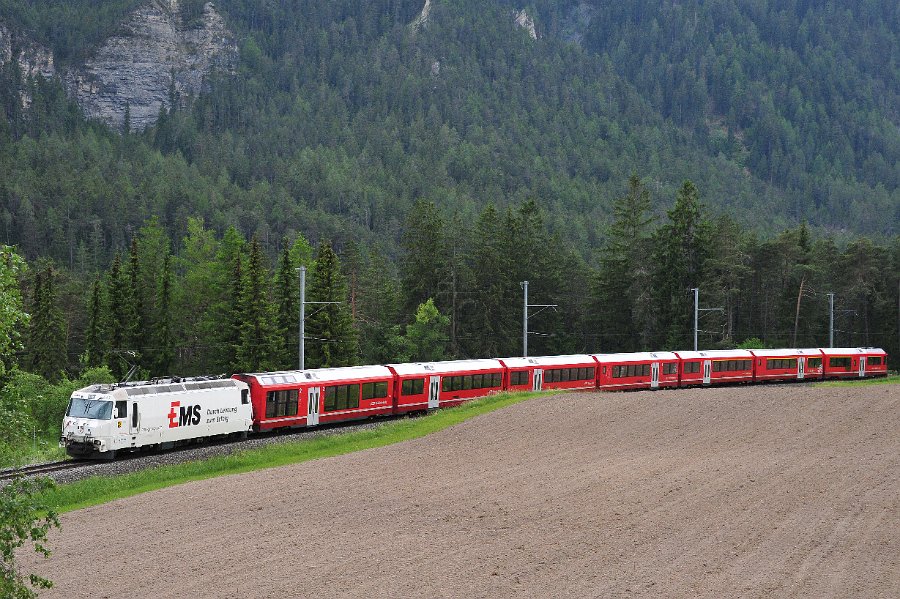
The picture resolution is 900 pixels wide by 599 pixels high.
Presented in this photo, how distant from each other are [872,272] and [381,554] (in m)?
A: 103

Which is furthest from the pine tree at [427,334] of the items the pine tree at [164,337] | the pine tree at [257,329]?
the pine tree at [164,337]

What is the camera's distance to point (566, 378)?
221 feet

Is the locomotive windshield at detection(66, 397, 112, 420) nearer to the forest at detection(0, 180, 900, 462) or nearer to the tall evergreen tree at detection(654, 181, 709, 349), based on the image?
the forest at detection(0, 180, 900, 462)

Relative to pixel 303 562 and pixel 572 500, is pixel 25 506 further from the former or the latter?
pixel 572 500

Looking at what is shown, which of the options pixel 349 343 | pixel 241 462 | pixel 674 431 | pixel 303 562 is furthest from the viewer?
pixel 349 343

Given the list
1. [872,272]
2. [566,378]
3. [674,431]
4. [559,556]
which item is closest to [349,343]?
[566,378]

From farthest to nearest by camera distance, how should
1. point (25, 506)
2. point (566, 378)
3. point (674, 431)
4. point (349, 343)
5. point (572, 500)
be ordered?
point (349, 343)
point (566, 378)
point (674, 431)
point (572, 500)
point (25, 506)

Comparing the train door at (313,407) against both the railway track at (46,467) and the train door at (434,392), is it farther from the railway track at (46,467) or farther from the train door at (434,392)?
the railway track at (46,467)

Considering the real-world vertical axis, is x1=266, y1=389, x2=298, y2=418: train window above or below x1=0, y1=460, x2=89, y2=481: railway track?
above

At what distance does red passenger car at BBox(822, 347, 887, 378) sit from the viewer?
86.1m

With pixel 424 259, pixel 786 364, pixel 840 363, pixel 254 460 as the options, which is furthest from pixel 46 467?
pixel 424 259

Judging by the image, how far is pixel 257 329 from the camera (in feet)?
285

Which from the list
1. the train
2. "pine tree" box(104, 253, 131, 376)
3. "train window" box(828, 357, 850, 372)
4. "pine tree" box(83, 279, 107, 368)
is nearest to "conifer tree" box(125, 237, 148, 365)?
"pine tree" box(104, 253, 131, 376)

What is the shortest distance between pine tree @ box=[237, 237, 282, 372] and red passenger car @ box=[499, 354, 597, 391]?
27313 mm
